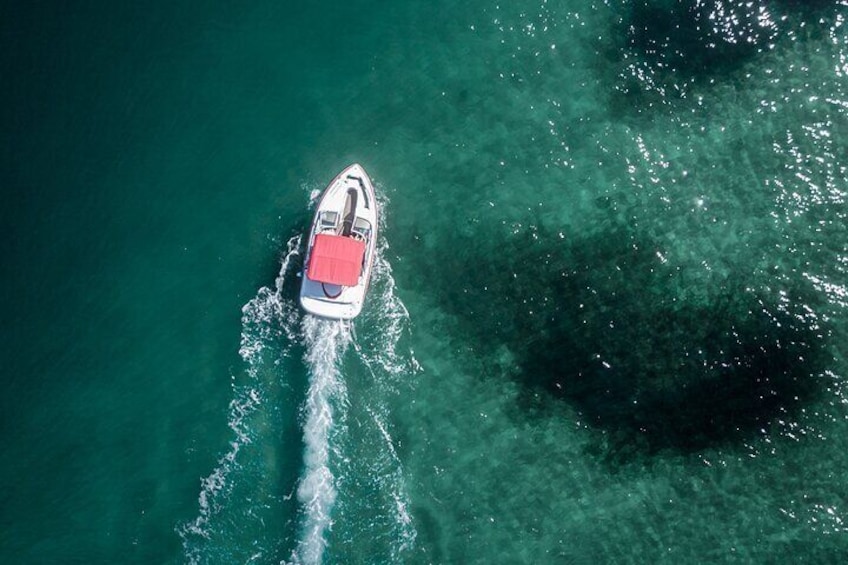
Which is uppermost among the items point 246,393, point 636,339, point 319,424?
point 636,339

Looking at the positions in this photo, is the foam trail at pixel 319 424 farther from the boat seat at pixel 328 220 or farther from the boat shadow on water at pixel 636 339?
the boat shadow on water at pixel 636 339

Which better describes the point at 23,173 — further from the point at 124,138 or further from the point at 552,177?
the point at 552,177

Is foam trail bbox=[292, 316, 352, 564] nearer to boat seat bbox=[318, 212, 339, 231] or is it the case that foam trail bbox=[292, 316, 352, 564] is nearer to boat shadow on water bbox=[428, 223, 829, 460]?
boat seat bbox=[318, 212, 339, 231]

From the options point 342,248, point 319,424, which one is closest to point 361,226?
point 342,248

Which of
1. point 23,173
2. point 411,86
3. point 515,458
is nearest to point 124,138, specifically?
point 23,173

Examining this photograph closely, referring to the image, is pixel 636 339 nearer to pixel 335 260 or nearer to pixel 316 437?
pixel 335 260
